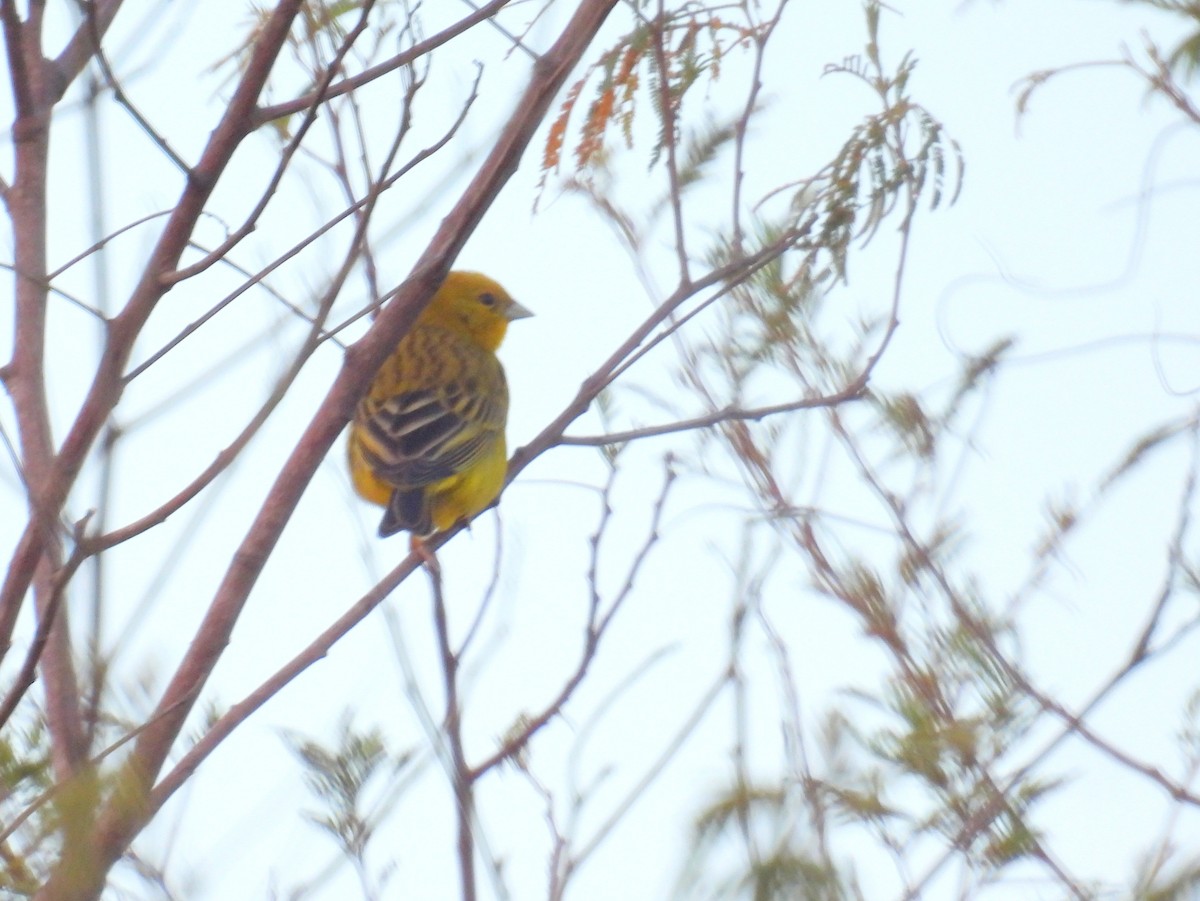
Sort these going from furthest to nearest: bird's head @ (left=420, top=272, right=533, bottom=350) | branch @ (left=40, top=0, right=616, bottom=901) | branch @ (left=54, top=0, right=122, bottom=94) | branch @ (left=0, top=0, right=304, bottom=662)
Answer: bird's head @ (left=420, top=272, right=533, bottom=350) < branch @ (left=54, top=0, right=122, bottom=94) < branch @ (left=40, top=0, right=616, bottom=901) < branch @ (left=0, top=0, right=304, bottom=662)

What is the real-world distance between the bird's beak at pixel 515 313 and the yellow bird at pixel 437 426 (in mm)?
78

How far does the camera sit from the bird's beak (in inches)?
310

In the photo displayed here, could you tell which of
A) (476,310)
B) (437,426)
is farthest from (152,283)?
(476,310)

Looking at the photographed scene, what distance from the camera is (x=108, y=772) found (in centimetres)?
219

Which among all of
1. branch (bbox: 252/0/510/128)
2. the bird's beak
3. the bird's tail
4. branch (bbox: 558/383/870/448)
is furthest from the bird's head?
branch (bbox: 252/0/510/128)

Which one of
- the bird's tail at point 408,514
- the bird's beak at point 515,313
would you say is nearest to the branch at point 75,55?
the bird's tail at point 408,514

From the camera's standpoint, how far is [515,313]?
789 centimetres

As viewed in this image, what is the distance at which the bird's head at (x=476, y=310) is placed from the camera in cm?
780

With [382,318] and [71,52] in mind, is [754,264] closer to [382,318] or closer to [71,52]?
[382,318]

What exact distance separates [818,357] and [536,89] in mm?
1328

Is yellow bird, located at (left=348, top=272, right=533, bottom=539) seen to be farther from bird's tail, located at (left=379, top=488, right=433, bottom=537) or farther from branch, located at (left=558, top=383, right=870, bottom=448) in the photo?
branch, located at (left=558, top=383, right=870, bottom=448)

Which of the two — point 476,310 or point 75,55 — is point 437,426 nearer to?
point 476,310

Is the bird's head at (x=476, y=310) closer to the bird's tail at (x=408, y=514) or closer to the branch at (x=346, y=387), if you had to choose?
the bird's tail at (x=408, y=514)

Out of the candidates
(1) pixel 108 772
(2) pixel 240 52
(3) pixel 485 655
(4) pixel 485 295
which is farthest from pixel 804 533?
(4) pixel 485 295
